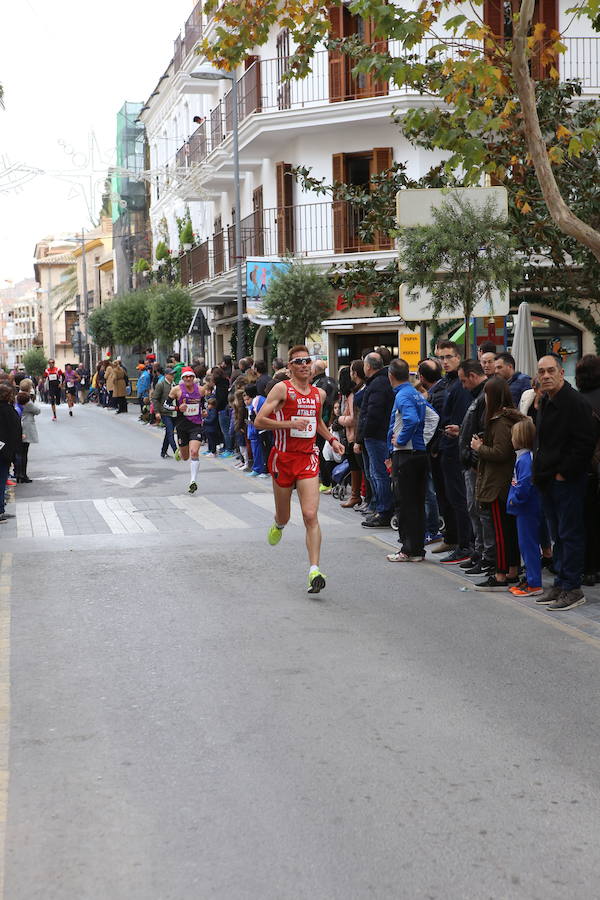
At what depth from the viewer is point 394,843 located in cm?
442

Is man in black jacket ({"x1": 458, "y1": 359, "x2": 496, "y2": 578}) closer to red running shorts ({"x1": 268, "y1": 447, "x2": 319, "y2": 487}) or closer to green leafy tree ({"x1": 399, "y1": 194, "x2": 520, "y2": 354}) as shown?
red running shorts ({"x1": 268, "y1": 447, "x2": 319, "y2": 487})

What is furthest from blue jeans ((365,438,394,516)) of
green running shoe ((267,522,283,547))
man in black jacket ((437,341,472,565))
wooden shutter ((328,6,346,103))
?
wooden shutter ((328,6,346,103))

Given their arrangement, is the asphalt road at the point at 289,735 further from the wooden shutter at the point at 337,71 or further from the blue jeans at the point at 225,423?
the wooden shutter at the point at 337,71

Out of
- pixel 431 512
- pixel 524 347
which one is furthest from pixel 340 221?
pixel 431 512

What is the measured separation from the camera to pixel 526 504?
30.8ft

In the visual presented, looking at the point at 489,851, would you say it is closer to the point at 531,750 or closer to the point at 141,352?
the point at 531,750

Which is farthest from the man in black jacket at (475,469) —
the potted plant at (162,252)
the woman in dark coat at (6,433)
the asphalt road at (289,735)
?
the potted plant at (162,252)

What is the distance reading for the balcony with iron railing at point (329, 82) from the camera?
27.0m

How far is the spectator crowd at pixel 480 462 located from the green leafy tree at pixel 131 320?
32083 mm

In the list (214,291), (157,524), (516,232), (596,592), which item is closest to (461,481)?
(596,592)

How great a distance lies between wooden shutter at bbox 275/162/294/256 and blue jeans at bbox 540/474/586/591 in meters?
21.3

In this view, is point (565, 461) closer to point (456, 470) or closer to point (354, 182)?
point (456, 470)

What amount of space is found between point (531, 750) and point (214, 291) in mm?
32676

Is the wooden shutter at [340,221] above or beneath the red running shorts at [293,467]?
above
